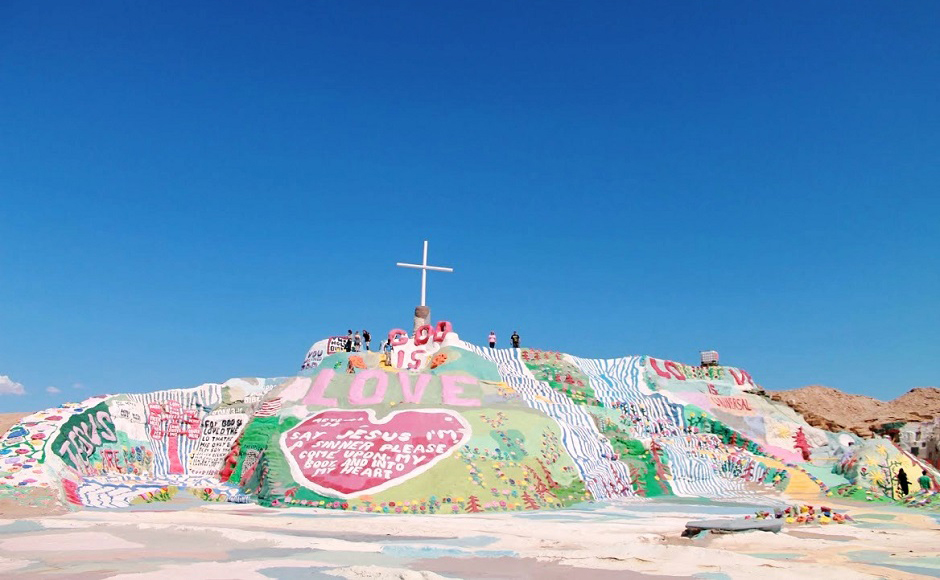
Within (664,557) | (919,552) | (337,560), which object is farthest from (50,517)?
(919,552)

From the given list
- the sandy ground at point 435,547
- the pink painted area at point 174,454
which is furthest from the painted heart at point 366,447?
the pink painted area at point 174,454

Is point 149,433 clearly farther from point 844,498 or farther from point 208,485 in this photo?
point 844,498

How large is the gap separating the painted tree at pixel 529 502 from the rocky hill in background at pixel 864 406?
71.3ft

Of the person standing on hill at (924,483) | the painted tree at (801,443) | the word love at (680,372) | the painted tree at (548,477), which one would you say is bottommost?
the person standing on hill at (924,483)

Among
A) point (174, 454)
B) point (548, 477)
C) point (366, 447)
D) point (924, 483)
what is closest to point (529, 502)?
point (548, 477)

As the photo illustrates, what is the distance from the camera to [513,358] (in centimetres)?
2623

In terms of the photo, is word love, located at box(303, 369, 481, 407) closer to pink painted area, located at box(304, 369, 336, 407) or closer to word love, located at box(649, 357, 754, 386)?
pink painted area, located at box(304, 369, 336, 407)

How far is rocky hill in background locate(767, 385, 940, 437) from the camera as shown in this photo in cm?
3400

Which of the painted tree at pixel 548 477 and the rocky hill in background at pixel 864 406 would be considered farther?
the rocky hill in background at pixel 864 406

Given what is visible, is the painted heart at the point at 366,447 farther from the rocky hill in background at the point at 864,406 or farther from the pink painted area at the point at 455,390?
the rocky hill in background at the point at 864,406

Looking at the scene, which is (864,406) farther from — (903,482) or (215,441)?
(215,441)

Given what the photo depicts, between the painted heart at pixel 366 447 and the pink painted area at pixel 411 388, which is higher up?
the pink painted area at pixel 411 388

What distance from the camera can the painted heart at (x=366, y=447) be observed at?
15.8m

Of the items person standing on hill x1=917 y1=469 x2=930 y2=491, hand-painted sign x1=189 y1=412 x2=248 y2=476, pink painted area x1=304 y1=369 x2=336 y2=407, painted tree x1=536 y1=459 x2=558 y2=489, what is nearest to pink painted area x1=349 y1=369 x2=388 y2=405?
pink painted area x1=304 y1=369 x2=336 y2=407
